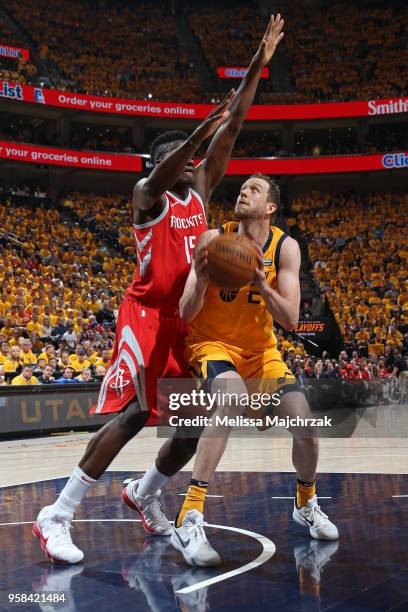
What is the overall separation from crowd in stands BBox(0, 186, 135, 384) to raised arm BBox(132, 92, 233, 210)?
889cm

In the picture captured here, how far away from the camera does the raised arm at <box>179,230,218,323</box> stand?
13.0 ft

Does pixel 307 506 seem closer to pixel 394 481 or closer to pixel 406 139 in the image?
pixel 394 481

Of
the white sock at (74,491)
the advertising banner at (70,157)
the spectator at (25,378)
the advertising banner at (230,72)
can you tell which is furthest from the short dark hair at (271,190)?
the advertising banner at (230,72)

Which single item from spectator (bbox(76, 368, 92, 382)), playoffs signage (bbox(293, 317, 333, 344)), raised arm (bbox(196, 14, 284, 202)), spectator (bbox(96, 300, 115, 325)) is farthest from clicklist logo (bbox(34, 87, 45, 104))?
raised arm (bbox(196, 14, 284, 202))

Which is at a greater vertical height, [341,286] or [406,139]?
[406,139]

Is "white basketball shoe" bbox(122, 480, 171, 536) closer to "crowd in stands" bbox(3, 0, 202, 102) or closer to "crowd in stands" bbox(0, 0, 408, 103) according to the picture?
"crowd in stands" bbox(3, 0, 202, 102)

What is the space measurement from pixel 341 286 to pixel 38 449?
50.2 ft

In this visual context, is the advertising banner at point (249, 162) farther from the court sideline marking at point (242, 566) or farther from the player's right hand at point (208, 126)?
the player's right hand at point (208, 126)

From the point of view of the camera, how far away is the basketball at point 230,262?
12.6 feet

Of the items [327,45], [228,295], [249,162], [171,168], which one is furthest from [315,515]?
[327,45]

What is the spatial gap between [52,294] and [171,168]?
14829 mm

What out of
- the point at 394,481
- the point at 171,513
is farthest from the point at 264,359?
the point at 394,481

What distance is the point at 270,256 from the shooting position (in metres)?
4.37

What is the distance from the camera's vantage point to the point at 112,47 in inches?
1206
